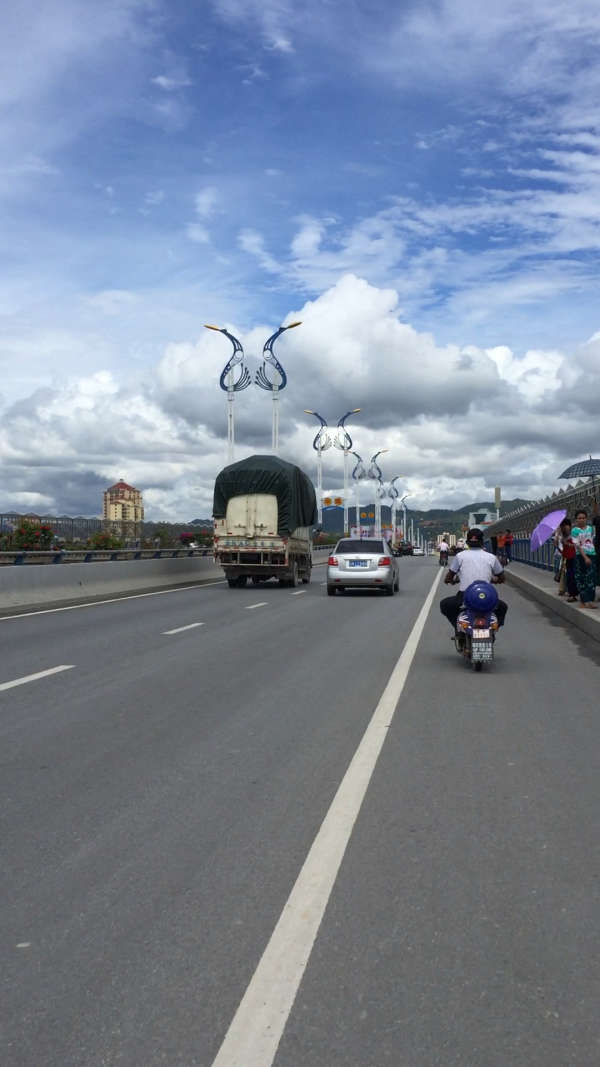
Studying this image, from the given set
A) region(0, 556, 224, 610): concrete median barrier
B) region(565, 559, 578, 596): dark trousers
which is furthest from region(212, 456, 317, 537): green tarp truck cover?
region(565, 559, 578, 596): dark trousers

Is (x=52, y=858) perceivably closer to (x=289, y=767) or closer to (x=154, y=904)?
(x=154, y=904)

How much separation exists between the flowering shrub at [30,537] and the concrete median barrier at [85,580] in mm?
12547

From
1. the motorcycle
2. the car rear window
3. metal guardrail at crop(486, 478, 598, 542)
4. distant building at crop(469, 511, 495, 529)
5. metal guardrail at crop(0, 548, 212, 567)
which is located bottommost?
the motorcycle

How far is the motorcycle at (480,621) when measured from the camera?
11.5 meters

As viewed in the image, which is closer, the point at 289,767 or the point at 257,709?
the point at 289,767

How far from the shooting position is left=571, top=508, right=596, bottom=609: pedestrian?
1869 cm

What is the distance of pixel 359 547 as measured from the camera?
27172mm

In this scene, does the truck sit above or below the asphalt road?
above

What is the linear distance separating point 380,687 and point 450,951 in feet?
21.4

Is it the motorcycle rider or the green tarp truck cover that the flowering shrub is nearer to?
the green tarp truck cover

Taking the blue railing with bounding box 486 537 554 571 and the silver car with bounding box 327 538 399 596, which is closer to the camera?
the silver car with bounding box 327 538 399 596

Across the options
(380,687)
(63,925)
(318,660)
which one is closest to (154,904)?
(63,925)

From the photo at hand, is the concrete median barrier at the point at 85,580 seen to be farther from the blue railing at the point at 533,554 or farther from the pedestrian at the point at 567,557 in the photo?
the blue railing at the point at 533,554

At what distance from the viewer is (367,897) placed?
14.1 feet
